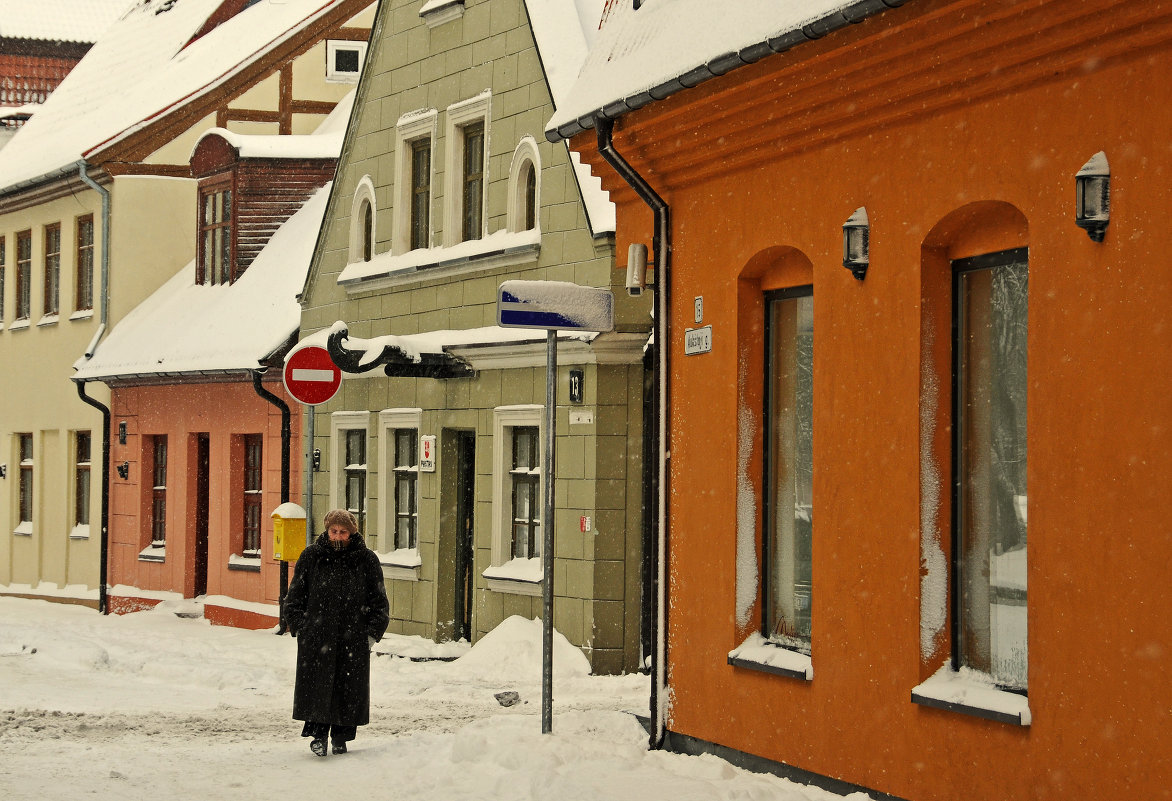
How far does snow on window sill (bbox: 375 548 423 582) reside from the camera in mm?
17672

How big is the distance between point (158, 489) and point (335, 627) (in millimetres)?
14113

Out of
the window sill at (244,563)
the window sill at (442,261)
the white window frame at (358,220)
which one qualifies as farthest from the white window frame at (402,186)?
the window sill at (244,563)

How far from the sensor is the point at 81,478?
85.9ft

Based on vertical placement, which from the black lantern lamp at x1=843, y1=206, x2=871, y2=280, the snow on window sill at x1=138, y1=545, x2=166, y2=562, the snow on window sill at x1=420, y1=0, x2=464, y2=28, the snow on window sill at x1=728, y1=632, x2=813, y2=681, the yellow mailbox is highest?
the snow on window sill at x1=420, y1=0, x2=464, y2=28

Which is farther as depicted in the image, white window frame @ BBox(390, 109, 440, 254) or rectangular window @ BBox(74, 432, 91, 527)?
rectangular window @ BBox(74, 432, 91, 527)

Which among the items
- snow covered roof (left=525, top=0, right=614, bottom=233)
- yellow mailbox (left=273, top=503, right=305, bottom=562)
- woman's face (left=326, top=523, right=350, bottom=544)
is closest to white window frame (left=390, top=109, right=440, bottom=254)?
snow covered roof (left=525, top=0, right=614, bottom=233)

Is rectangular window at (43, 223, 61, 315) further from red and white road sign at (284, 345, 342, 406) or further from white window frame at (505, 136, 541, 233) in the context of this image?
red and white road sign at (284, 345, 342, 406)

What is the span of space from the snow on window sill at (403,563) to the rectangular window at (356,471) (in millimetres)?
924

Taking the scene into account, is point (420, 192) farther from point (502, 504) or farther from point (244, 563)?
point (244, 563)

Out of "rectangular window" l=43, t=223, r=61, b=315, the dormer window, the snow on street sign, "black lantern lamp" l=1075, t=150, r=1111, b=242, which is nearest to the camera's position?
"black lantern lamp" l=1075, t=150, r=1111, b=242

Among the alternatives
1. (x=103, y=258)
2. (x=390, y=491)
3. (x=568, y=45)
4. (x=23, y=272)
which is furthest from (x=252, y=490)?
(x=568, y=45)

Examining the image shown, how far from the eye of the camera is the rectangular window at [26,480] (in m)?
27.6

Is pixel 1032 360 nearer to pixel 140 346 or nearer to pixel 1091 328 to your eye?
pixel 1091 328

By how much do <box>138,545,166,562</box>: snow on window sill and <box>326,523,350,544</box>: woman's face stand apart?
44.1 ft
